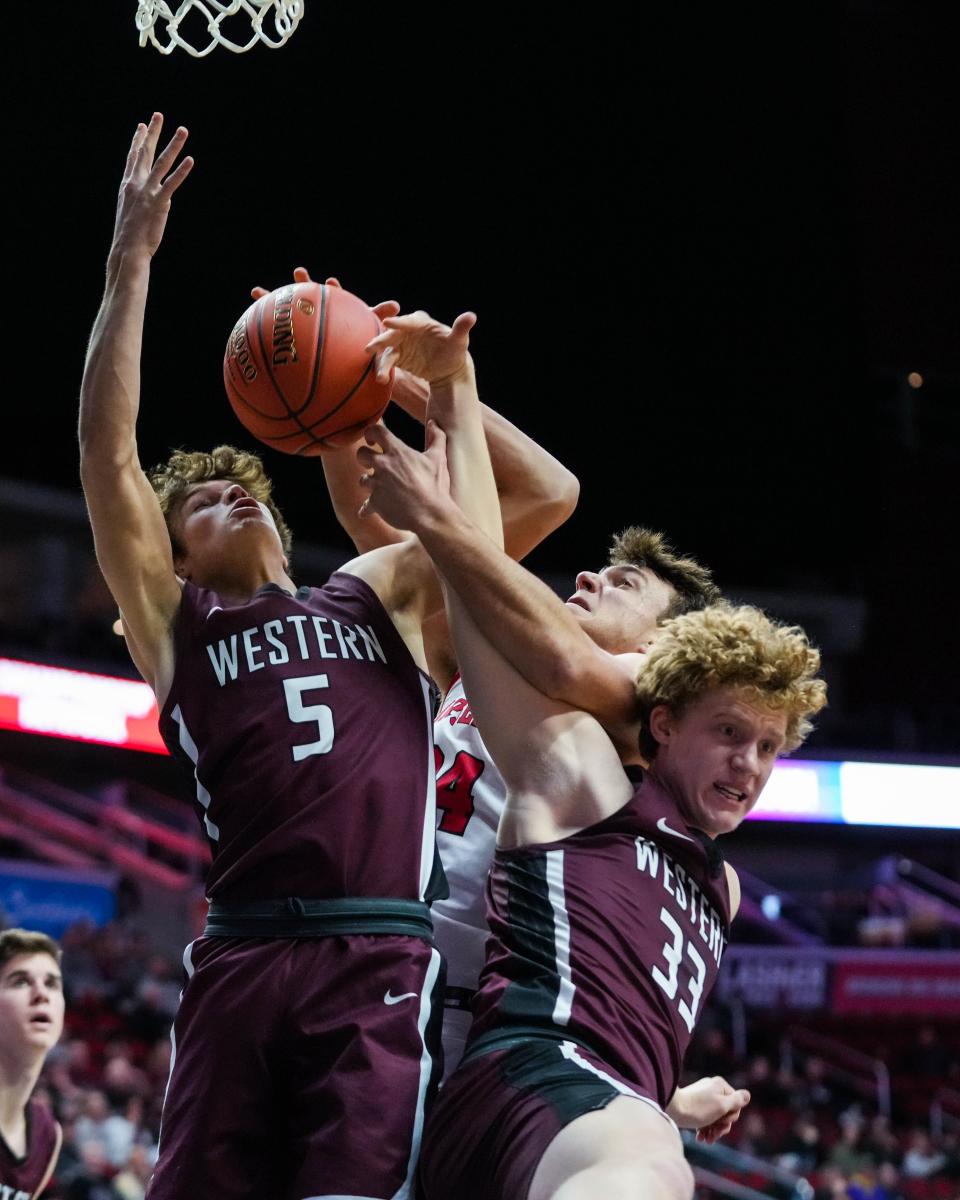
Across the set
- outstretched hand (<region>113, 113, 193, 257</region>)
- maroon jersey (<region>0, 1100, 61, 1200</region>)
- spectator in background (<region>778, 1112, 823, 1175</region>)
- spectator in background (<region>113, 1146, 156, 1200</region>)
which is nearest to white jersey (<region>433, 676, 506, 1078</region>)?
outstretched hand (<region>113, 113, 193, 257</region>)

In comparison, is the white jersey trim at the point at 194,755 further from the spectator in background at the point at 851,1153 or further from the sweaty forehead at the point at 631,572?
→ the spectator in background at the point at 851,1153

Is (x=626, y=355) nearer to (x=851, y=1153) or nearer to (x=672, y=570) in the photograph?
(x=851, y=1153)

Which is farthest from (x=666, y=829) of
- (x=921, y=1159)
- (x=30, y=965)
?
(x=921, y=1159)

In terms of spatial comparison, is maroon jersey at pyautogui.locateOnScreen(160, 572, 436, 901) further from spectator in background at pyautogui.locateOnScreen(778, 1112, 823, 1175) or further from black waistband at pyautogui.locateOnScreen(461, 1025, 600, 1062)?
spectator in background at pyautogui.locateOnScreen(778, 1112, 823, 1175)

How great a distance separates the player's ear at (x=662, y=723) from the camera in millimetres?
3518

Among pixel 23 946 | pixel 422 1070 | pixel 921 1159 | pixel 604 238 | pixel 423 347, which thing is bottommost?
pixel 921 1159

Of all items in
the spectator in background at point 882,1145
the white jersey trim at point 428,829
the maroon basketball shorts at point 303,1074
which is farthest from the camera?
the spectator in background at point 882,1145

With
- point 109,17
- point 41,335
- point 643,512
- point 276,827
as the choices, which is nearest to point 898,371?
point 643,512

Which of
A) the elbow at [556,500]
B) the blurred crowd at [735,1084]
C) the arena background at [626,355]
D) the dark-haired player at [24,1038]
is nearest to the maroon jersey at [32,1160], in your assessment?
the dark-haired player at [24,1038]

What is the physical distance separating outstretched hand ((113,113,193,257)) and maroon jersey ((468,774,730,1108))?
5.49ft

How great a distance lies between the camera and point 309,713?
3.59 m

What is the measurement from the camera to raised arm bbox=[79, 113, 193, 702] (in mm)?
3613

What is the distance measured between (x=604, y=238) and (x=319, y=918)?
13.3 metres

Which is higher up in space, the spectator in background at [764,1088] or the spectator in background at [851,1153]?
the spectator in background at [764,1088]
